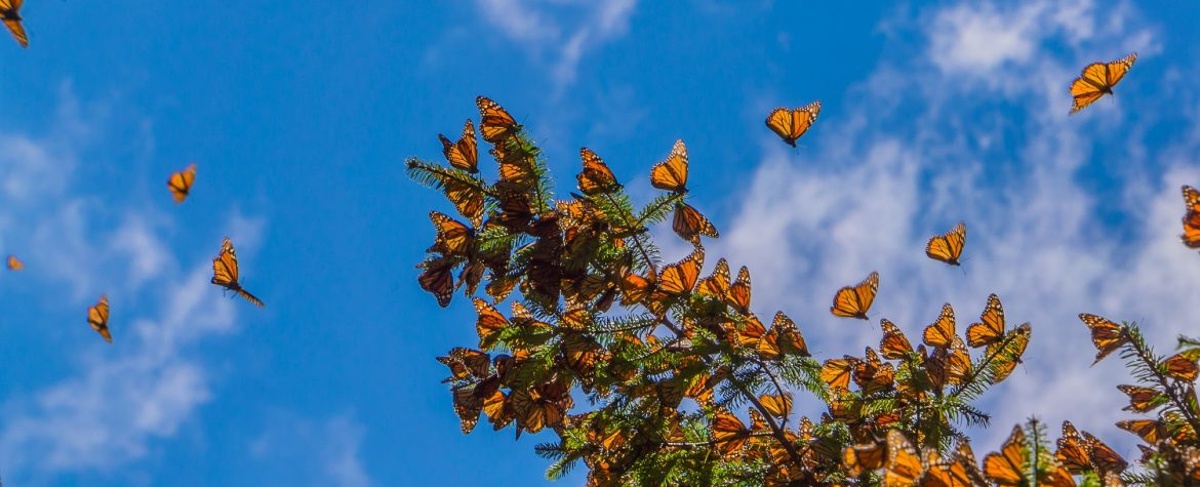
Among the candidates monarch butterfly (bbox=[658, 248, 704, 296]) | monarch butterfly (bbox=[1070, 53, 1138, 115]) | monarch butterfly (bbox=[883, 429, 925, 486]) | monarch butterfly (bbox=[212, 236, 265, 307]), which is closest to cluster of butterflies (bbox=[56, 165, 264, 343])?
monarch butterfly (bbox=[212, 236, 265, 307])

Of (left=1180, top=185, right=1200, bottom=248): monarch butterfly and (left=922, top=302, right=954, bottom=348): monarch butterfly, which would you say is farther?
(left=922, top=302, right=954, bottom=348): monarch butterfly

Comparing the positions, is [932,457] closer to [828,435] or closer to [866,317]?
[828,435]

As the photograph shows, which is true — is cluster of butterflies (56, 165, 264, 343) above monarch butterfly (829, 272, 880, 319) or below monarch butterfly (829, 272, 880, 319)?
above

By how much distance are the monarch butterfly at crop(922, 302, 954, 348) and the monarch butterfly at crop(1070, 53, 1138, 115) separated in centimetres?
171

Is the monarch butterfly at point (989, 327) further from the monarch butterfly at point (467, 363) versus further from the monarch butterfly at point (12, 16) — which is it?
the monarch butterfly at point (12, 16)

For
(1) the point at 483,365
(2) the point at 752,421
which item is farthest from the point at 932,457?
(1) the point at 483,365

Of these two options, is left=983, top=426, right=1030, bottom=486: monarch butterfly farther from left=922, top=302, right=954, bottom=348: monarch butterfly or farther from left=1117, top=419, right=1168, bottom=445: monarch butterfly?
left=1117, top=419, right=1168, bottom=445: monarch butterfly

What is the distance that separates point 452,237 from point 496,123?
419mm

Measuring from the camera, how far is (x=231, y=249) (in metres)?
3.48

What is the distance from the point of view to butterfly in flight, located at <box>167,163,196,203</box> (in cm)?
389

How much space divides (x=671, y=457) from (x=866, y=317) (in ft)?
2.93

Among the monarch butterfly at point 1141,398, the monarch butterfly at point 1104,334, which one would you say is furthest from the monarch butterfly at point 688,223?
the monarch butterfly at point 1141,398

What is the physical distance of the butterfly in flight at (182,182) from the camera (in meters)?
3.89

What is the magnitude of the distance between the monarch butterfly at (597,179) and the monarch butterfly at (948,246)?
154 centimetres
